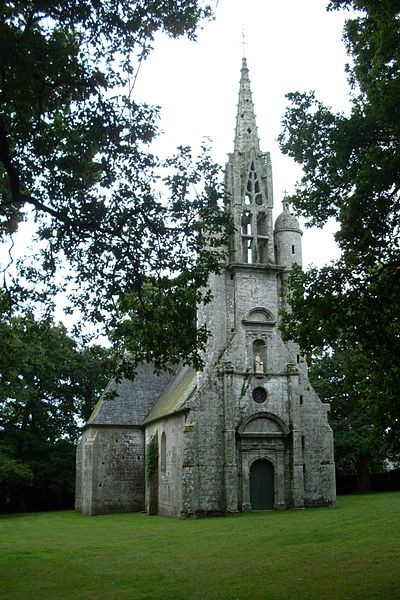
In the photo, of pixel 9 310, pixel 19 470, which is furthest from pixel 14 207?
pixel 19 470

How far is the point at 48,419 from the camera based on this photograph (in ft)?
157

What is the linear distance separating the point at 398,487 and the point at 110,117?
4449cm

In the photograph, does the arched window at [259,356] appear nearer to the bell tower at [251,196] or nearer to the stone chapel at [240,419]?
the stone chapel at [240,419]

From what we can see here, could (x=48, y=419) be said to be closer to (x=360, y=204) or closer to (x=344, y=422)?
(x=344, y=422)

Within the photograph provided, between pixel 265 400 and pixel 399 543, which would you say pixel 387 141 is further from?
pixel 265 400

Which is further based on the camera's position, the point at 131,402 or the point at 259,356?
the point at 131,402

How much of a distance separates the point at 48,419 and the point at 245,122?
2653cm

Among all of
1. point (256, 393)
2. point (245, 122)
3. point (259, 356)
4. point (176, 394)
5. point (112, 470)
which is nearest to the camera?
point (256, 393)

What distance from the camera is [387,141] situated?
43.8 feet

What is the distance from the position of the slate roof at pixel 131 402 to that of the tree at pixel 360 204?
78.7 feet

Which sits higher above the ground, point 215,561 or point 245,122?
point 245,122

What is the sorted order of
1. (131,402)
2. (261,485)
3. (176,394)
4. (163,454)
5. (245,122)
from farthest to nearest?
1. (131,402)
2. (245,122)
3. (176,394)
4. (163,454)
5. (261,485)

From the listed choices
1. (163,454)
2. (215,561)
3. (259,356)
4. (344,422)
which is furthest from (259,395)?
(344,422)

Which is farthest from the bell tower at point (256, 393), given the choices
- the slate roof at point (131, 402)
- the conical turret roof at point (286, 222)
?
the slate roof at point (131, 402)
